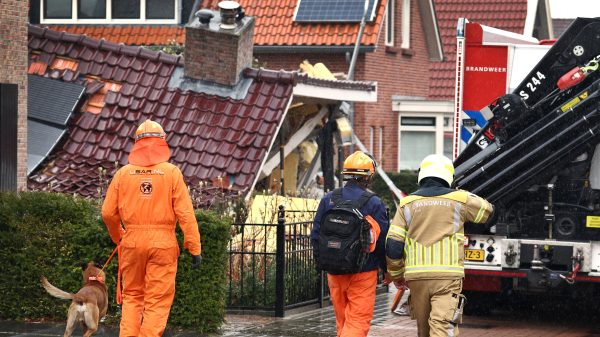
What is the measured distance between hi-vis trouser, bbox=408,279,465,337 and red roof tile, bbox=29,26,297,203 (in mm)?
7777

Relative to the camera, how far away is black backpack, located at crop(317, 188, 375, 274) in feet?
30.8

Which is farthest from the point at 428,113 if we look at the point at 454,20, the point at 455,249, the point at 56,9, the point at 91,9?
the point at 455,249

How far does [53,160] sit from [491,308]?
680 cm

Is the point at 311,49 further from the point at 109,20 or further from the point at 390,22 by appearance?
the point at 109,20

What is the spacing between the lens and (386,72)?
1205 inches

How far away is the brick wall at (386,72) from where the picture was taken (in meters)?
29.1

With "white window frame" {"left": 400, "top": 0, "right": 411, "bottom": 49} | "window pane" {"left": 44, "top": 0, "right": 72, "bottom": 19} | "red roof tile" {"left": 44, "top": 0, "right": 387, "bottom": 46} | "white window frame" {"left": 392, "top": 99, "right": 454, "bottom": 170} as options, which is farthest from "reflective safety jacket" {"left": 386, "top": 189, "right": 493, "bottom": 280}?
"white window frame" {"left": 400, "top": 0, "right": 411, "bottom": 49}

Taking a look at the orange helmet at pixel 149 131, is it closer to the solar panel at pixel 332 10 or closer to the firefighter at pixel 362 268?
the firefighter at pixel 362 268

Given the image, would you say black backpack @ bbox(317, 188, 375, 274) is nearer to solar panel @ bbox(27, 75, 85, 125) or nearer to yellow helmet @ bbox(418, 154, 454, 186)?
yellow helmet @ bbox(418, 154, 454, 186)

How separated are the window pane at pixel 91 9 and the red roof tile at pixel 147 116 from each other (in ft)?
26.9

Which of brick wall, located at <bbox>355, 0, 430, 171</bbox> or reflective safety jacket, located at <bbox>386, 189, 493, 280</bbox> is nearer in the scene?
reflective safety jacket, located at <bbox>386, 189, 493, 280</bbox>

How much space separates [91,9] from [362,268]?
19.2 m

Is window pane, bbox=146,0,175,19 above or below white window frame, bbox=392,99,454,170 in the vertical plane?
above

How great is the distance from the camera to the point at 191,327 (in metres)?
12.0
